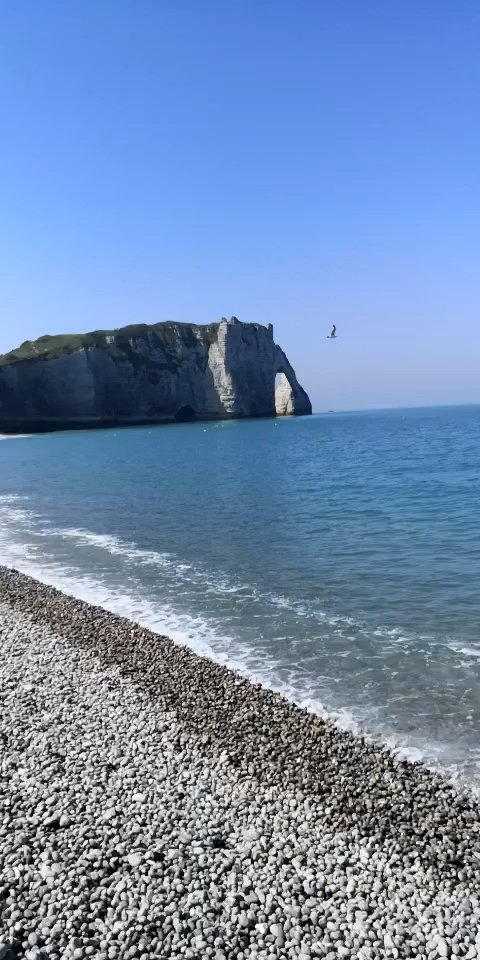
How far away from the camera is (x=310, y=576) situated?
1897 cm

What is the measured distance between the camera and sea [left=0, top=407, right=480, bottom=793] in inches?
436

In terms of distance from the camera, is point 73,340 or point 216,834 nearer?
point 216,834

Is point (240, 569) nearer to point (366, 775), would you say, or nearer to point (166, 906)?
point (366, 775)

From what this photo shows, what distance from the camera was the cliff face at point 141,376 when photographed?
130 m

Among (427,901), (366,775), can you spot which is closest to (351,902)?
(427,901)

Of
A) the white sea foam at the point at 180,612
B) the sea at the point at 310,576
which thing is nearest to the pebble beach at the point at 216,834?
the white sea foam at the point at 180,612

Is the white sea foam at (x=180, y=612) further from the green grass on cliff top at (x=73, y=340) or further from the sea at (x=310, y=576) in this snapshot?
the green grass on cliff top at (x=73, y=340)

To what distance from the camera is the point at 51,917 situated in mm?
5773

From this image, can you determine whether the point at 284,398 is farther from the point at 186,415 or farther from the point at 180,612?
the point at 180,612

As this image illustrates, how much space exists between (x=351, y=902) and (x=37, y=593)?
13546mm

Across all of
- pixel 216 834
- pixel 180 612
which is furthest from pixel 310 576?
pixel 216 834

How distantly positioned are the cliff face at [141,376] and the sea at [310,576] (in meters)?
91.2

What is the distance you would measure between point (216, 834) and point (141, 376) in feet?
458

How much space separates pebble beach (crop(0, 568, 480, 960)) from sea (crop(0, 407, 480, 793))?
1.27m
